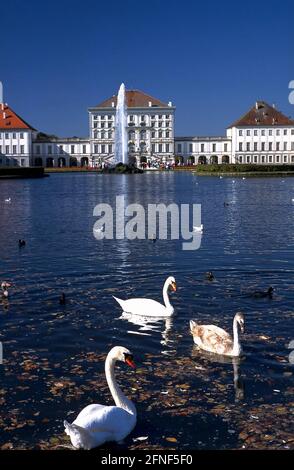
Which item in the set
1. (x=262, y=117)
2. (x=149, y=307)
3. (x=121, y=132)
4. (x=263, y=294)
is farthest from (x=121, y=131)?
(x=149, y=307)

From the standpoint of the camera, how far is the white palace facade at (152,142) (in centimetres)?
13775

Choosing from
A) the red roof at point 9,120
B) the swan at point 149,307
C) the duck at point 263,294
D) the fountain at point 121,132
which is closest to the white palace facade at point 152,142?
the red roof at point 9,120

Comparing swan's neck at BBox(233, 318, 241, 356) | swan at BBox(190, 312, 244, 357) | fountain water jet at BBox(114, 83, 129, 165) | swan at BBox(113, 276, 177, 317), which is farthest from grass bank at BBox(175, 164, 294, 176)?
swan's neck at BBox(233, 318, 241, 356)

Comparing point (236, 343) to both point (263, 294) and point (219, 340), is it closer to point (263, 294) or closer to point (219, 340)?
point (219, 340)

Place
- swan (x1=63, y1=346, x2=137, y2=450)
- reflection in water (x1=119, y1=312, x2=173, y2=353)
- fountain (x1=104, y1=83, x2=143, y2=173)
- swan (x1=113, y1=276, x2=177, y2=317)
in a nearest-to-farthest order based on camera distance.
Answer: swan (x1=63, y1=346, x2=137, y2=450) → reflection in water (x1=119, y1=312, x2=173, y2=353) → swan (x1=113, y1=276, x2=177, y2=317) → fountain (x1=104, y1=83, x2=143, y2=173)

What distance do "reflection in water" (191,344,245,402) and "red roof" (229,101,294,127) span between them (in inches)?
5226

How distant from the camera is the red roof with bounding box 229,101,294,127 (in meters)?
138

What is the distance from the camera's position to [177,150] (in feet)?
490

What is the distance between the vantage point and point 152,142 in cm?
14888

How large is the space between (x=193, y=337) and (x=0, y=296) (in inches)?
202

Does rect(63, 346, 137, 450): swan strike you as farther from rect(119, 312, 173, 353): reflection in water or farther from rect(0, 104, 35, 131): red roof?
rect(0, 104, 35, 131): red roof
